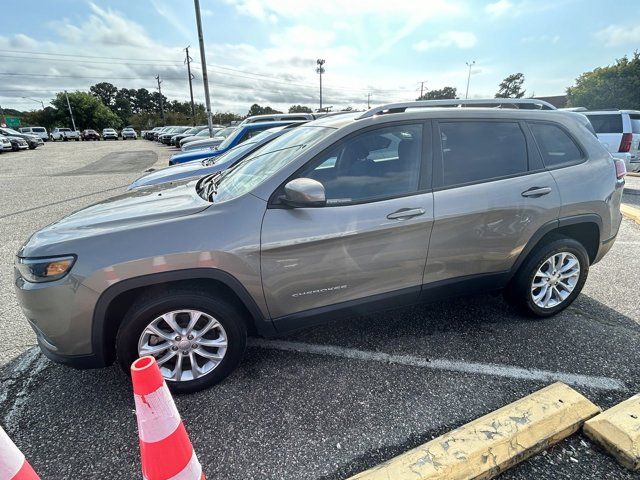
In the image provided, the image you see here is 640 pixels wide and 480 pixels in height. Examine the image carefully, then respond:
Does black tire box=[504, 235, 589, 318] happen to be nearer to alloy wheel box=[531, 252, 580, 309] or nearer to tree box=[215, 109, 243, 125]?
alloy wheel box=[531, 252, 580, 309]

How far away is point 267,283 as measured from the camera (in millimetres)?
2236

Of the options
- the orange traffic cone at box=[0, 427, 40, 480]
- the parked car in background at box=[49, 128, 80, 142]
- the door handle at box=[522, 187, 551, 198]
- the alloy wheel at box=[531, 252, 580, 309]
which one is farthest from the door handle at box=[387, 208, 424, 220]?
the parked car in background at box=[49, 128, 80, 142]

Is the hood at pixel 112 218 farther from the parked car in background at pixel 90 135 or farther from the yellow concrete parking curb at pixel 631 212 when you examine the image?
the parked car in background at pixel 90 135

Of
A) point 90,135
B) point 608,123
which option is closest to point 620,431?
point 608,123

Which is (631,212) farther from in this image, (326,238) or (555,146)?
(326,238)

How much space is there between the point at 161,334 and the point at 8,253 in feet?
13.9

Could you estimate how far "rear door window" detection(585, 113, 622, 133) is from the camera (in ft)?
30.9

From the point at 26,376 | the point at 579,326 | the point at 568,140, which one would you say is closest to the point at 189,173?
the point at 26,376

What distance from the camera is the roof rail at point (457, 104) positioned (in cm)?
267

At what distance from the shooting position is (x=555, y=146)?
293cm

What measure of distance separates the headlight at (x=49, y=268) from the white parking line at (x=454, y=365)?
4.62ft

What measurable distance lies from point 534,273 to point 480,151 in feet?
3.64

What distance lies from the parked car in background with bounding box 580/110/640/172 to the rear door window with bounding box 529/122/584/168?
26.2 ft

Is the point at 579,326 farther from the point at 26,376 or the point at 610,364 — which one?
the point at 26,376
